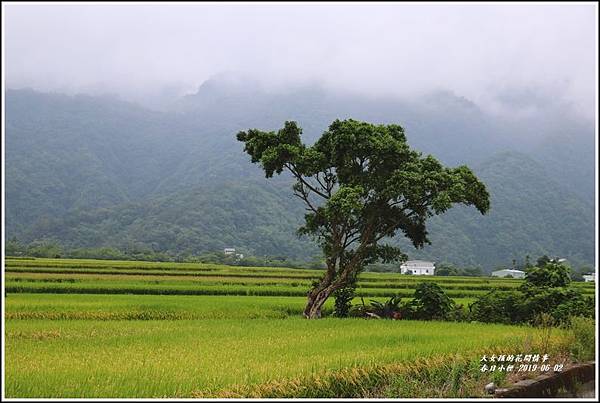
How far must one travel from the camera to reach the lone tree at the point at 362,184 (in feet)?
62.0

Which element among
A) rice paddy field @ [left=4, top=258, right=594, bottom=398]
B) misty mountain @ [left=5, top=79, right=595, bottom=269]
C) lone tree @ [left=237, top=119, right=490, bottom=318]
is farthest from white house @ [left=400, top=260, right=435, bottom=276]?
rice paddy field @ [left=4, top=258, right=594, bottom=398]

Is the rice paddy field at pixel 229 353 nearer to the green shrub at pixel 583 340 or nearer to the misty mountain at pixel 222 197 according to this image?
the green shrub at pixel 583 340

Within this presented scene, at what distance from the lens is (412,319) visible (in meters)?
20.6

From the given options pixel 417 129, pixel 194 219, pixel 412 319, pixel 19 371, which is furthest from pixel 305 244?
pixel 417 129

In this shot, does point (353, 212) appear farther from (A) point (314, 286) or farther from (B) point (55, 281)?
(B) point (55, 281)

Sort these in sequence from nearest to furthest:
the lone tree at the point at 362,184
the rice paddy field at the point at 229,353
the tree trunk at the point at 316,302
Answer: the rice paddy field at the point at 229,353
the lone tree at the point at 362,184
the tree trunk at the point at 316,302

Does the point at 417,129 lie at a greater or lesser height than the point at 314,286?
greater

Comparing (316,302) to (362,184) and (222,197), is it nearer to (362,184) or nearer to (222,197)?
(362,184)

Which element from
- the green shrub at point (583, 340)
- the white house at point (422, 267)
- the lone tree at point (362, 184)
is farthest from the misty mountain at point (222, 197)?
the green shrub at point (583, 340)

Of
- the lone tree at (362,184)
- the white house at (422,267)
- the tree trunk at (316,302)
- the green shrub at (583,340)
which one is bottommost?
the white house at (422,267)

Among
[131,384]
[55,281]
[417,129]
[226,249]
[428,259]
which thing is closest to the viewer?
[131,384]

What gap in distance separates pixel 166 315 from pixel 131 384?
12796 millimetres

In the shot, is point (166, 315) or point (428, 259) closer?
point (166, 315)

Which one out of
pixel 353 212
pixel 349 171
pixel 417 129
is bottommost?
pixel 353 212
